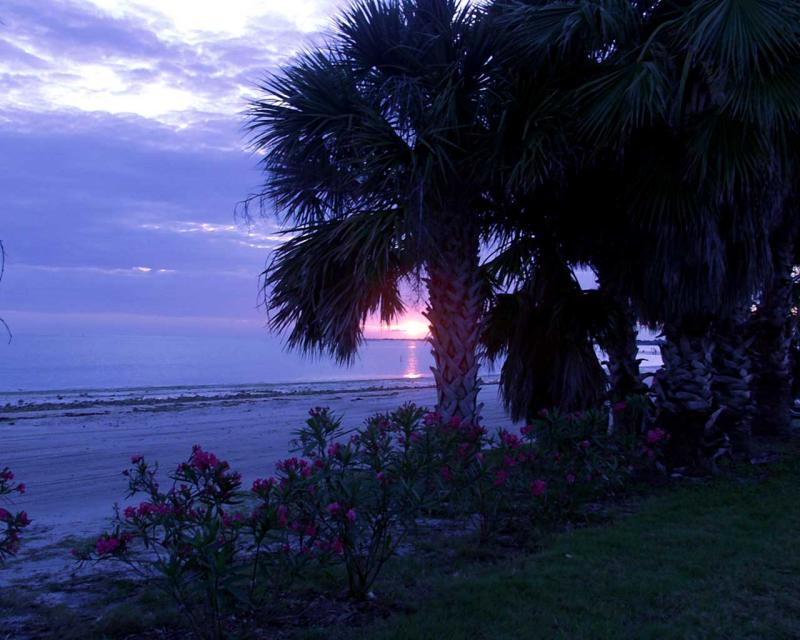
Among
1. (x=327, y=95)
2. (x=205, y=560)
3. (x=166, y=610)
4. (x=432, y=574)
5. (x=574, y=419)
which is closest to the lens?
(x=205, y=560)

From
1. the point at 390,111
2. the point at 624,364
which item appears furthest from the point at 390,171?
the point at 624,364

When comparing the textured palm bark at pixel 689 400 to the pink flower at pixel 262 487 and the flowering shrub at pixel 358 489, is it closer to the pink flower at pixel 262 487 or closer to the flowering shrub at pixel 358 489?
the flowering shrub at pixel 358 489

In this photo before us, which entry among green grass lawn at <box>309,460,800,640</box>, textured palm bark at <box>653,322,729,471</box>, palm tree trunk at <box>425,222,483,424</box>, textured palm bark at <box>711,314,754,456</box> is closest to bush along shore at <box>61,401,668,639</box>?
green grass lawn at <box>309,460,800,640</box>

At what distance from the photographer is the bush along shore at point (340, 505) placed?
12.2 ft

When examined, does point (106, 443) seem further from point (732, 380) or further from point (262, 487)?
point (262, 487)

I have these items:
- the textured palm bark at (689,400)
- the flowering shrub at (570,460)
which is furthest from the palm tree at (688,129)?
the flowering shrub at (570,460)

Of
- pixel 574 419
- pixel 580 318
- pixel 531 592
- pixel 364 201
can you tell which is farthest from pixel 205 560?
pixel 580 318

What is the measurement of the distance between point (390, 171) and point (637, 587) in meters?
4.67

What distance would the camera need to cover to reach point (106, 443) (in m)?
15.3

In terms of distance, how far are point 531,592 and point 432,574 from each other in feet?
2.83

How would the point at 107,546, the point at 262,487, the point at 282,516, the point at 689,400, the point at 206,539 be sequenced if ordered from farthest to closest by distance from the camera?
1. the point at 689,400
2. the point at 262,487
3. the point at 282,516
4. the point at 107,546
5. the point at 206,539

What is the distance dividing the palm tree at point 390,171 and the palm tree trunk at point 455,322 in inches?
0.6

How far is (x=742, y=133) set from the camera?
7.09 metres

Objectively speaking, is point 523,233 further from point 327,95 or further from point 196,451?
point 196,451
